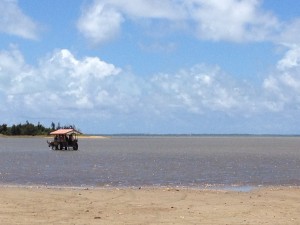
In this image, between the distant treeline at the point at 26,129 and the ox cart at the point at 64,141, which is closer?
the ox cart at the point at 64,141

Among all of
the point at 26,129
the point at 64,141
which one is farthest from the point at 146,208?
the point at 26,129

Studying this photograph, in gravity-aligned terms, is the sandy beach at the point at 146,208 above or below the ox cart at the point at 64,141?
below

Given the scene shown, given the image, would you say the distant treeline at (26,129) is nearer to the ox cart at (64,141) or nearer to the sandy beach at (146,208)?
the ox cart at (64,141)

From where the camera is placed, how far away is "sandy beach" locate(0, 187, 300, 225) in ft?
48.6

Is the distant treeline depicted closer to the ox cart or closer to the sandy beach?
the ox cart

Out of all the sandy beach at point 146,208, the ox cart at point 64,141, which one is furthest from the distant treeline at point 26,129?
the sandy beach at point 146,208

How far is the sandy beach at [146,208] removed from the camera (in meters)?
14.8

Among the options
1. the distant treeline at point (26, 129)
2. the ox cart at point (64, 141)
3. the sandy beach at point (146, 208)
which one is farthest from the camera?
the distant treeline at point (26, 129)

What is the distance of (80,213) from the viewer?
52.4 feet

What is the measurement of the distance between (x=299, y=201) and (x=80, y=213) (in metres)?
8.25

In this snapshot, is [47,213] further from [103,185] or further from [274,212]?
[103,185]

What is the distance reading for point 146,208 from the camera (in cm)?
1728

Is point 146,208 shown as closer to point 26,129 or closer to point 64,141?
point 64,141

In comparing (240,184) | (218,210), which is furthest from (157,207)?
(240,184)
